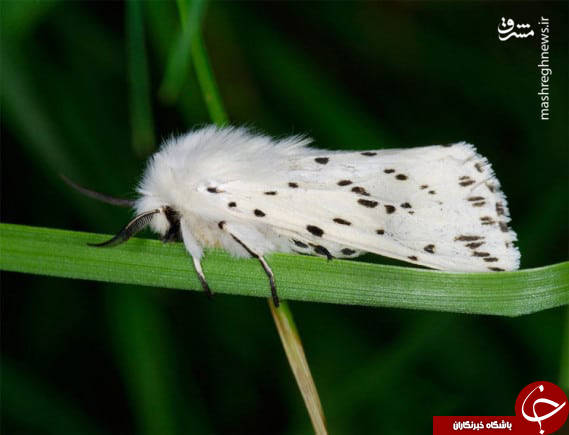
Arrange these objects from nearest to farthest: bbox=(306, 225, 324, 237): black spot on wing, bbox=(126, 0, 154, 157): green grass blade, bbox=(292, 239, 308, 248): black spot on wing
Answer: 1. bbox=(306, 225, 324, 237): black spot on wing
2. bbox=(292, 239, 308, 248): black spot on wing
3. bbox=(126, 0, 154, 157): green grass blade

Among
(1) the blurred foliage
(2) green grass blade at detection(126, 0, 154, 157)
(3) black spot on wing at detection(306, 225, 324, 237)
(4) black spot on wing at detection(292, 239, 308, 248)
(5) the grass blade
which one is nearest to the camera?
(5) the grass blade

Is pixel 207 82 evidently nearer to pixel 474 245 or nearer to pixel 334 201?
pixel 334 201

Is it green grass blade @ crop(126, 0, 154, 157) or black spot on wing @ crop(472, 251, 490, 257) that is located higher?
green grass blade @ crop(126, 0, 154, 157)

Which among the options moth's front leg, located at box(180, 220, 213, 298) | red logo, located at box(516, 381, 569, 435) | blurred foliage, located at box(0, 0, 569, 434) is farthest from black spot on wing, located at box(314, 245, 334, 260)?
red logo, located at box(516, 381, 569, 435)

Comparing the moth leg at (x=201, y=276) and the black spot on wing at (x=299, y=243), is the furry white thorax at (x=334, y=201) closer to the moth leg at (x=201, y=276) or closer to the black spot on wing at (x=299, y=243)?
the black spot on wing at (x=299, y=243)

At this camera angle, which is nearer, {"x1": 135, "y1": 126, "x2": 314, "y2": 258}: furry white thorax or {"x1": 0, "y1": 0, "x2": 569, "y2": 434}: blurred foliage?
{"x1": 135, "y1": 126, "x2": 314, "y2": 258}: furry white thorax

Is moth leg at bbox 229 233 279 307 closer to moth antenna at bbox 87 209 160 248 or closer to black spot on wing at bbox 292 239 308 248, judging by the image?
black spot on wing at bbox 292 239 308 248

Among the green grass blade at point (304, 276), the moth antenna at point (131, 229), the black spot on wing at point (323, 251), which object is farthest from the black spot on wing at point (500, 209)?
the moth antenna at point (131, 229)
